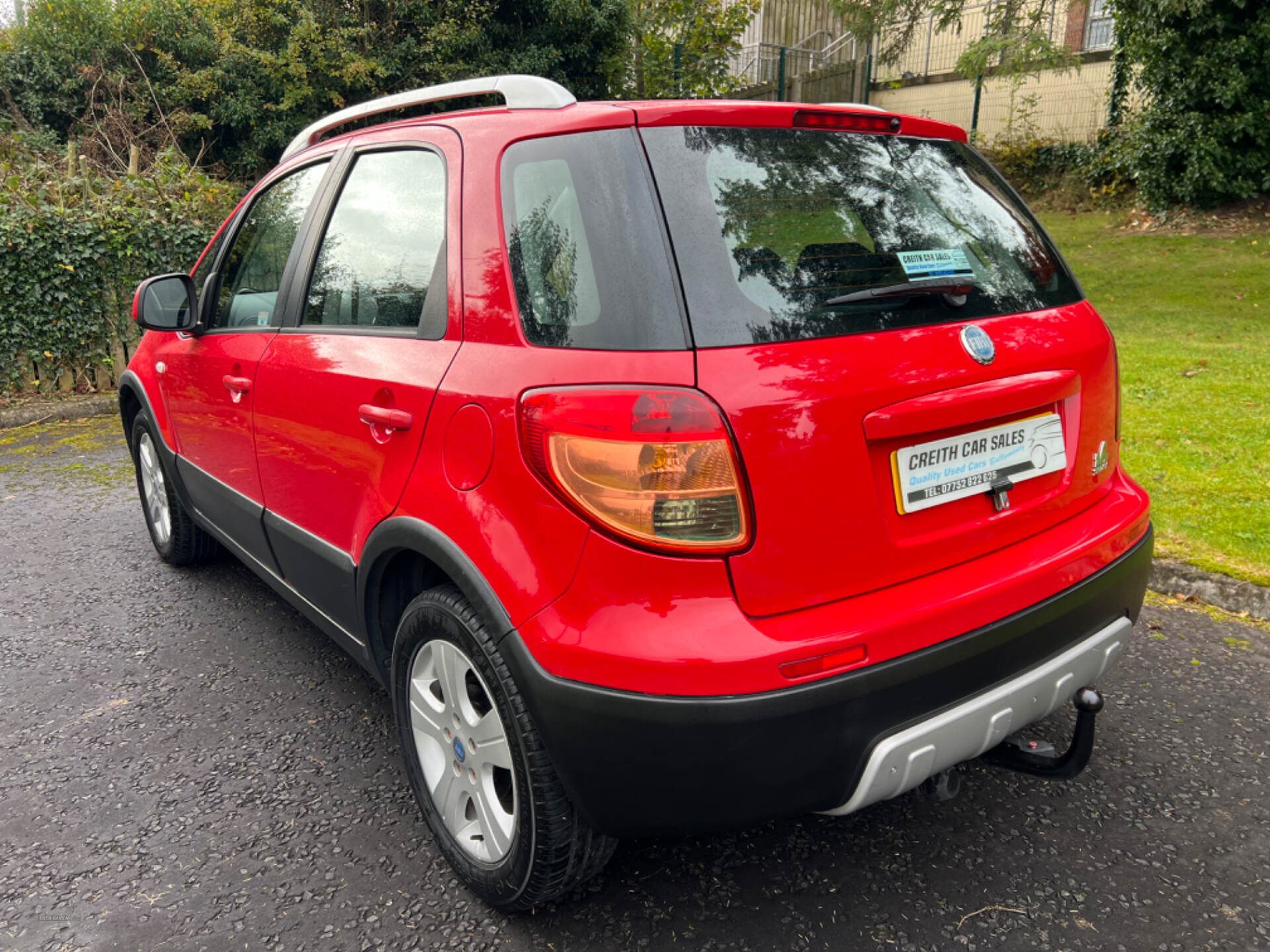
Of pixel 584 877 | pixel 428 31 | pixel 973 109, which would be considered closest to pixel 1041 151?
pixel 973 109

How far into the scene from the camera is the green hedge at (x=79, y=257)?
789 cm

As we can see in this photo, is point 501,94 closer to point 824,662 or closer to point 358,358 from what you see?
point 358,358

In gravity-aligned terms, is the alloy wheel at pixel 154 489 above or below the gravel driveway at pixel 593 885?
above

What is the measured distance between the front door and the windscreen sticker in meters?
1.86

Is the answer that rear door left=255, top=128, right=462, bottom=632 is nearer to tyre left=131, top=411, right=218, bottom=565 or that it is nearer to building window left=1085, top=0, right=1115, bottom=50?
tyre left=131, top=411, right=218, bottom=565

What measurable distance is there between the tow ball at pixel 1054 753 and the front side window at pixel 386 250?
168cm

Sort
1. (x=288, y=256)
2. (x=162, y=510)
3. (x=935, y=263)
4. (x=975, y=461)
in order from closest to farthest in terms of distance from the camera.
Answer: (x=975, y=461)
(x=935, y=263)
(x=288, y=256)
(x=162, y=510)

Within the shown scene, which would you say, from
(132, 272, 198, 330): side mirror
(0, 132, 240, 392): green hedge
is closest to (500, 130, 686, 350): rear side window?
(132, 272, 198, 330): side mirror

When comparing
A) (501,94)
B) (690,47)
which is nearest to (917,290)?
(501,94)

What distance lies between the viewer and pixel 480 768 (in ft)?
6.74

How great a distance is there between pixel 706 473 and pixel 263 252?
7.30 ft

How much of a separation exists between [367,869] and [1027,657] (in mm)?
1657

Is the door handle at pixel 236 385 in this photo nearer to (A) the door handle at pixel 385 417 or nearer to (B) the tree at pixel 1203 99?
(A) the door handle at pixel 385 417

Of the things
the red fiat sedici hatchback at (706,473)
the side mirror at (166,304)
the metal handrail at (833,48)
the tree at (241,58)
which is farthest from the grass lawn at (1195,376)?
the tree at (241,58)
